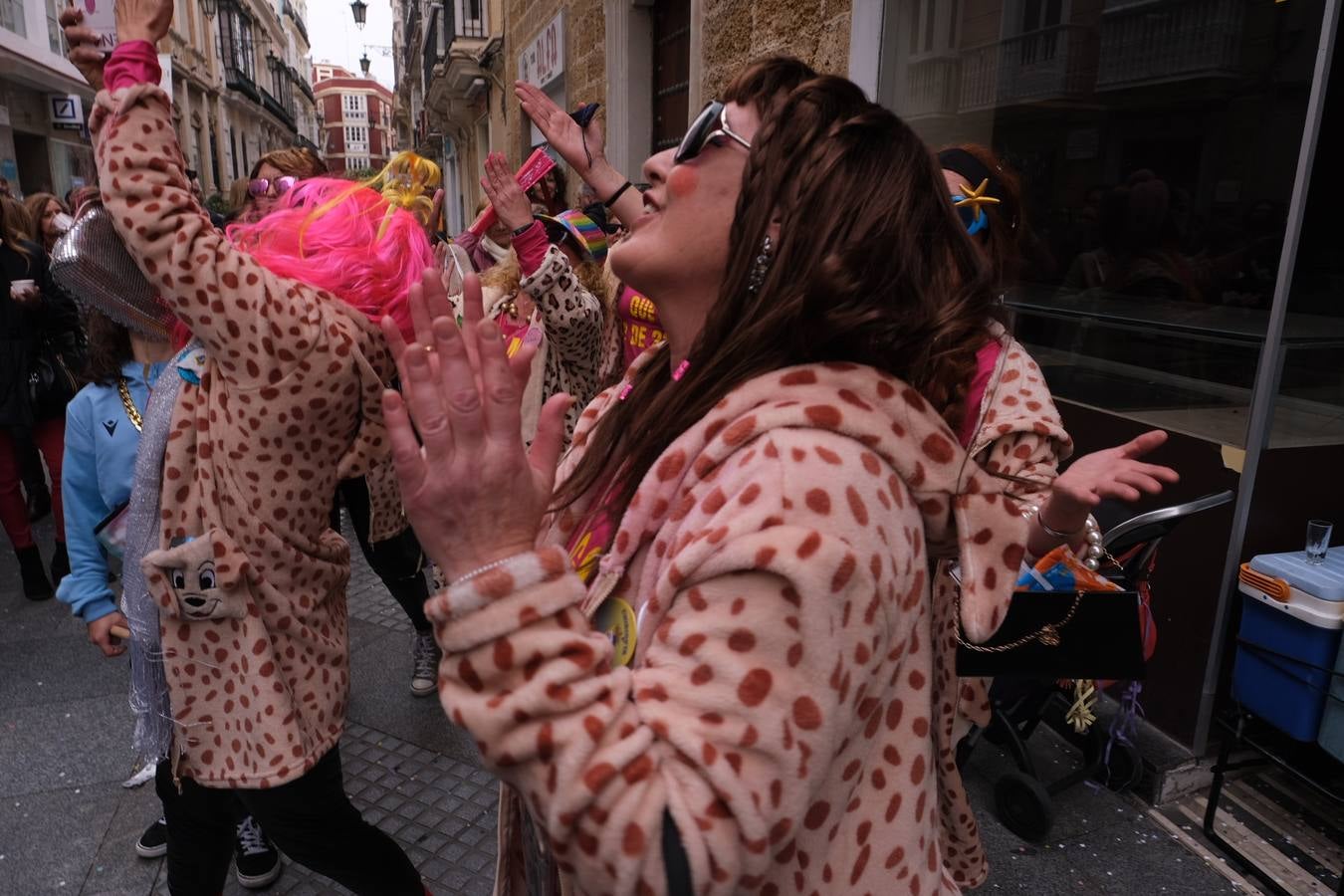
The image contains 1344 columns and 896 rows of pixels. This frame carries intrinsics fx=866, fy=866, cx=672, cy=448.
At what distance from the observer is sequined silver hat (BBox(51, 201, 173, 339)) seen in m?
1.94

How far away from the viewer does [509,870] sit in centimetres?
141

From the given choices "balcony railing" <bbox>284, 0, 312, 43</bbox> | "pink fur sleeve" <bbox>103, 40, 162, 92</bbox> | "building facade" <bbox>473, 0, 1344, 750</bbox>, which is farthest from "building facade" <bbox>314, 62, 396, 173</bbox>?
"pink fur sleeve" <bbox>103, 40, 162, 92</bbox>

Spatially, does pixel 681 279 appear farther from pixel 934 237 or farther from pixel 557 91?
pixel 557 91

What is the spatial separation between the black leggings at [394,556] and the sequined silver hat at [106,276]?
143 cm

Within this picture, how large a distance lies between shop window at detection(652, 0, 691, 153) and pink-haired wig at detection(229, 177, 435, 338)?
5048mm

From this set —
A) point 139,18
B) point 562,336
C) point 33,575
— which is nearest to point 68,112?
point 33,575

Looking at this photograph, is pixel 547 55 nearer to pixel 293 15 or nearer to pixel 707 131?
pixel 707 131

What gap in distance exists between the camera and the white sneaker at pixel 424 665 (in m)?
3.81

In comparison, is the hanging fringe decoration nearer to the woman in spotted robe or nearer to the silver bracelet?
the woman in spotted robe

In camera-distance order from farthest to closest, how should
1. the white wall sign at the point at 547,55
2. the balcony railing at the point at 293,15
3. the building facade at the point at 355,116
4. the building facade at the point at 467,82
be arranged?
the building facade at the point at 355,116 < the balcony railing at the point at 293,15 < the building facade at the point at 467,82 < the white wall sign at the point at 547,55

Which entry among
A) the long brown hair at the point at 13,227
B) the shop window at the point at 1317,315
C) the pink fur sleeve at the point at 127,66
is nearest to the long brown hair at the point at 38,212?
the long brown hair at the point at 13,227

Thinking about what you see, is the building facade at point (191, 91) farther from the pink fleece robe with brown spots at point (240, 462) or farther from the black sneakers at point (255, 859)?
the black sneakers at point (255, 859)

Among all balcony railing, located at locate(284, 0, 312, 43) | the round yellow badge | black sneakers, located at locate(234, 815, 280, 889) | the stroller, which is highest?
balcony railing, located at locate(284, 0, 312, 43)

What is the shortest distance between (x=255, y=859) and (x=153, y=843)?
0.44 metres
